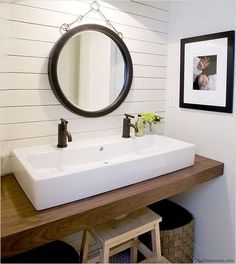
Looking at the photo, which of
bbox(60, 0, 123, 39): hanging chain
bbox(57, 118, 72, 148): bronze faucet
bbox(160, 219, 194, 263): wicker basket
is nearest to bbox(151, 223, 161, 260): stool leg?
bbox(160, 219, 194, 263): wicker basket

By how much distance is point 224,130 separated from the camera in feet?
5.41

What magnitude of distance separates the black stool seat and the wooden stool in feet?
0.54

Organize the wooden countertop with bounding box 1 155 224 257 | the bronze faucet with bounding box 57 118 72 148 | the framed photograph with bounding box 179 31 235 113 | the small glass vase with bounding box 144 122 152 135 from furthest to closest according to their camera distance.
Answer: the small glass vase with bounding box 144 122 152 135 < the framed photograph with bounding box 179 31 235 113 < the bronze faucet with bounding box 57 118 72 148 < the wooden countertop with bounding box 1 155 224 257

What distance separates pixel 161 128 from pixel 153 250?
961 millimetres

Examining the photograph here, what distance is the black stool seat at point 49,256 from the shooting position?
3.97ft

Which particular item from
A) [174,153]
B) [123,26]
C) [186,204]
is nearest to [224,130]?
[174,153]

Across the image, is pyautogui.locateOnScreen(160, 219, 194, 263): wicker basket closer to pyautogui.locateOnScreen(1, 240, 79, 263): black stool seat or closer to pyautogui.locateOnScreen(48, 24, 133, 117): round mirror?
pyautogui.locateOnScreen(1, 240, 79, 263): black stool seat

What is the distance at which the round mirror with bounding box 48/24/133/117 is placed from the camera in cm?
148

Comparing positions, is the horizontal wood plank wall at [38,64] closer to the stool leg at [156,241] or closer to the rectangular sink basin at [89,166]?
the rectangular sink basin at [89,166]

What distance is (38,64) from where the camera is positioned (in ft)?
4.66

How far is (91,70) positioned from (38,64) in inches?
14.2

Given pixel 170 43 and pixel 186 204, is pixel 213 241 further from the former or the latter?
pixel 170 43

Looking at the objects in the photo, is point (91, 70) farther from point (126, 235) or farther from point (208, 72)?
point (126, 235)

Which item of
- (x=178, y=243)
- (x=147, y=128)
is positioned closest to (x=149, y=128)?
(x=147, y=128)
